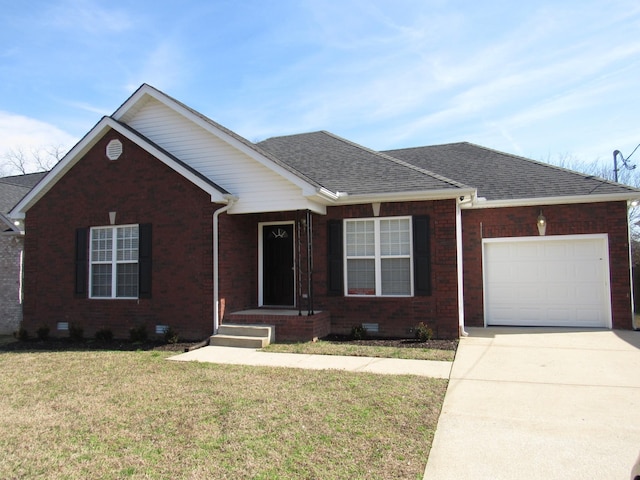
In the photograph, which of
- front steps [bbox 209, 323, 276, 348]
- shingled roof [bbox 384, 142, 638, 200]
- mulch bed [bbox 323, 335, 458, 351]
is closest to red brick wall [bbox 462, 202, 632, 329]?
shingled roof [bbox 384, 142, 638, 200]

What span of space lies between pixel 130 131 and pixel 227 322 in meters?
5.05

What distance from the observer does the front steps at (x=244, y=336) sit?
375 inches

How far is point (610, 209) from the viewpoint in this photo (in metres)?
11.1

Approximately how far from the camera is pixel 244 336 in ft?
32.4

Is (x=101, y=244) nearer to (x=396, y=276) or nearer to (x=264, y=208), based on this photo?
(x=264, y=208)

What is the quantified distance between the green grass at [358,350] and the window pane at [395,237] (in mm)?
2306

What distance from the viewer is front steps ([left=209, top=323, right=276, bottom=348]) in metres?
9.52

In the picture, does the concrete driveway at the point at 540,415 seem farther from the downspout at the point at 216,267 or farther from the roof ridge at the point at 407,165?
the downspout at the point at 216,267

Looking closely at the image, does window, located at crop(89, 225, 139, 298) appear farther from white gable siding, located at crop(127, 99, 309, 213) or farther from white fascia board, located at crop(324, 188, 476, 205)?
white fascia board, located at crop(324, 188, 476, 205)

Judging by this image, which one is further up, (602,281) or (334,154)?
(334,154)

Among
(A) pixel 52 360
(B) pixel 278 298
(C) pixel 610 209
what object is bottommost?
(A) pixel 52 360

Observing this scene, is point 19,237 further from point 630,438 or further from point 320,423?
point 630,438

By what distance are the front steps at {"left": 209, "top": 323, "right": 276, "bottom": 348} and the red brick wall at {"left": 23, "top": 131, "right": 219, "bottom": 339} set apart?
0.47 meters

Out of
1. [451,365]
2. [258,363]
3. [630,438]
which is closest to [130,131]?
[258,363]
